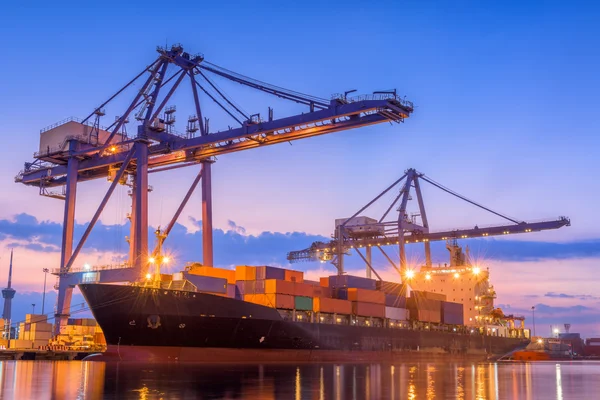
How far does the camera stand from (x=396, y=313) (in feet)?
150

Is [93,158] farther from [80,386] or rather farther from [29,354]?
[80,386]

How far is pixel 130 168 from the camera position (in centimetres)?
5019

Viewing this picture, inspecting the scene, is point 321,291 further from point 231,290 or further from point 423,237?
point 423,237

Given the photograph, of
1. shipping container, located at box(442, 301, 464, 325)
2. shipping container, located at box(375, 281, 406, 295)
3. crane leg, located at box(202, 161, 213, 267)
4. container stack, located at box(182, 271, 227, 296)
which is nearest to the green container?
container stack, located at box(182, 271, 227, 296)

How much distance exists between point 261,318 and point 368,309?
11.2 m

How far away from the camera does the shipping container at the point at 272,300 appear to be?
34969mm

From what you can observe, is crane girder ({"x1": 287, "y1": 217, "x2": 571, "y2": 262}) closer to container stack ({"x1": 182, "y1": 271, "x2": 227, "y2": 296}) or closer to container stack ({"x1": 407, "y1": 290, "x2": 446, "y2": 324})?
container stack ({"x1": 407, "y1": 290, "x2": 446, "y2": 324})

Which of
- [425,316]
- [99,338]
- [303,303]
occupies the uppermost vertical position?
[303,303]

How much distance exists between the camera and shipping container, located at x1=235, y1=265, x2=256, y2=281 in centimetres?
3642

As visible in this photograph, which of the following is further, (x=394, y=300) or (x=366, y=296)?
(x=394, y=300)

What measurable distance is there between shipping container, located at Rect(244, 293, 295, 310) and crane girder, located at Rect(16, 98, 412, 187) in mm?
10826

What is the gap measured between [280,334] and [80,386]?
1858 centimetres

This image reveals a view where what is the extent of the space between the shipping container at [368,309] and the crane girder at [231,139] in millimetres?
11922

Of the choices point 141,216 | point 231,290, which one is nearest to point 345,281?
point 231,290
